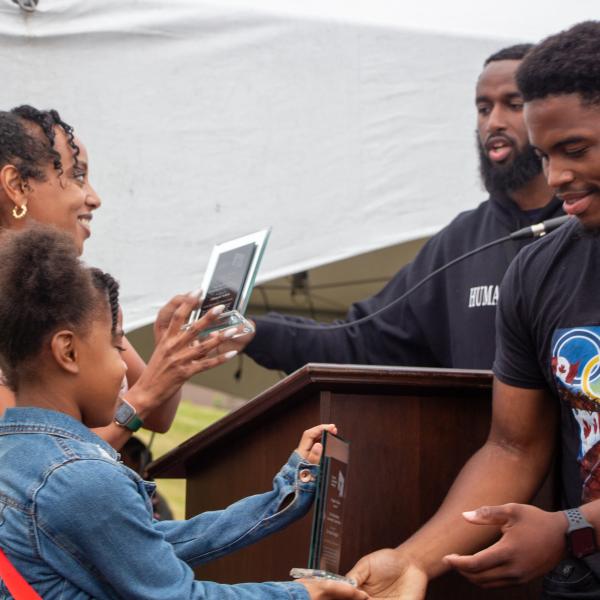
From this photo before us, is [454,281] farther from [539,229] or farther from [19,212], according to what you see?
[19,212]

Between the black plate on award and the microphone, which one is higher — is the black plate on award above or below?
below

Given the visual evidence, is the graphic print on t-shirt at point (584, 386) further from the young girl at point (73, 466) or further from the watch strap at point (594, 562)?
the young girl at point (73, 466)

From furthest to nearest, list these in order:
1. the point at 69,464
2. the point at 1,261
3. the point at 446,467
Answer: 1. the point at 446,467
2. the point at 1,261
3. the point at 69,464

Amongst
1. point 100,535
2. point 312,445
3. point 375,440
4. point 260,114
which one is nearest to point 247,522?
point 312,445

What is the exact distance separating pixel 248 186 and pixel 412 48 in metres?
0.99

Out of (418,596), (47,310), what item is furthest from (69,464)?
(418,596)

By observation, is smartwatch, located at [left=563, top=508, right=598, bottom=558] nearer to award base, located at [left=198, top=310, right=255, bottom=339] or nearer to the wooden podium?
the wooden podium

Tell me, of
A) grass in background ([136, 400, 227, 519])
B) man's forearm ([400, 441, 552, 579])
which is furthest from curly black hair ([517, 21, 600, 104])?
grass in background ([136, 400, 227, 519])

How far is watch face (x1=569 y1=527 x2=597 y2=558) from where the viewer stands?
2598mm

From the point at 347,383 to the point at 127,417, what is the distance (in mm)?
688

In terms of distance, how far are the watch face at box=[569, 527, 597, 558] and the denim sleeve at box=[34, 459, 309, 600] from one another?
870 millimetres

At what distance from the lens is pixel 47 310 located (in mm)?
2324

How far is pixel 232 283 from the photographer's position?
341cm

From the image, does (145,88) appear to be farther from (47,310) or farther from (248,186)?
(47,310)
